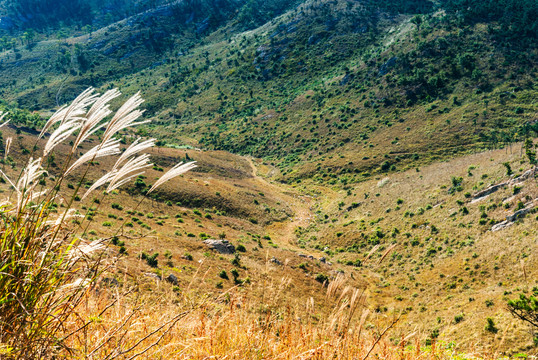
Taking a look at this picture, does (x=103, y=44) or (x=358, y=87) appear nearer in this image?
(x=358, y=87)

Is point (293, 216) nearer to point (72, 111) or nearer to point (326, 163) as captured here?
point (326, 163)

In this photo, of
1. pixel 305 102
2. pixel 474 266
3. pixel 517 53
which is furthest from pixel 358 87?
pixel 474 266

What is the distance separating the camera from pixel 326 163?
66.8m

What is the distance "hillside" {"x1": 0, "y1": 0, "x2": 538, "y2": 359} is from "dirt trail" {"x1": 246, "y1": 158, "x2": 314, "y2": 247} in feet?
1.24

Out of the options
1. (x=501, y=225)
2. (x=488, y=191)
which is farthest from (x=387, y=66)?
(x=501, y=225)

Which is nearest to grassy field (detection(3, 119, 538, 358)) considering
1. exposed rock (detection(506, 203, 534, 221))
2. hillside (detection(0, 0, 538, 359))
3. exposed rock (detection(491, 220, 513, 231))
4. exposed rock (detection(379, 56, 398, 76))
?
hillside (detection(0, 0, 538, 359))

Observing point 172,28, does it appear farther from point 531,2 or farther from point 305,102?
point 531,2

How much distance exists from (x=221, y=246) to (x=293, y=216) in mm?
22921

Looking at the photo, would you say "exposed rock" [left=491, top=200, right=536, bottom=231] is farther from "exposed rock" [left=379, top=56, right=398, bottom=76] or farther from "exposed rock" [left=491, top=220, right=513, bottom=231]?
"exposed rock" [left=379, top=56, right=398, bottom=76]

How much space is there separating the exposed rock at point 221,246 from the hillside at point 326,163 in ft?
1.85

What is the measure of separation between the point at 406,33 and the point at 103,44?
461 ft

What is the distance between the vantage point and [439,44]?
86438mm

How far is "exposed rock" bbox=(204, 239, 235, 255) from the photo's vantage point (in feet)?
82.6

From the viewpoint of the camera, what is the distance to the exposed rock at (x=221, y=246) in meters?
25.2
